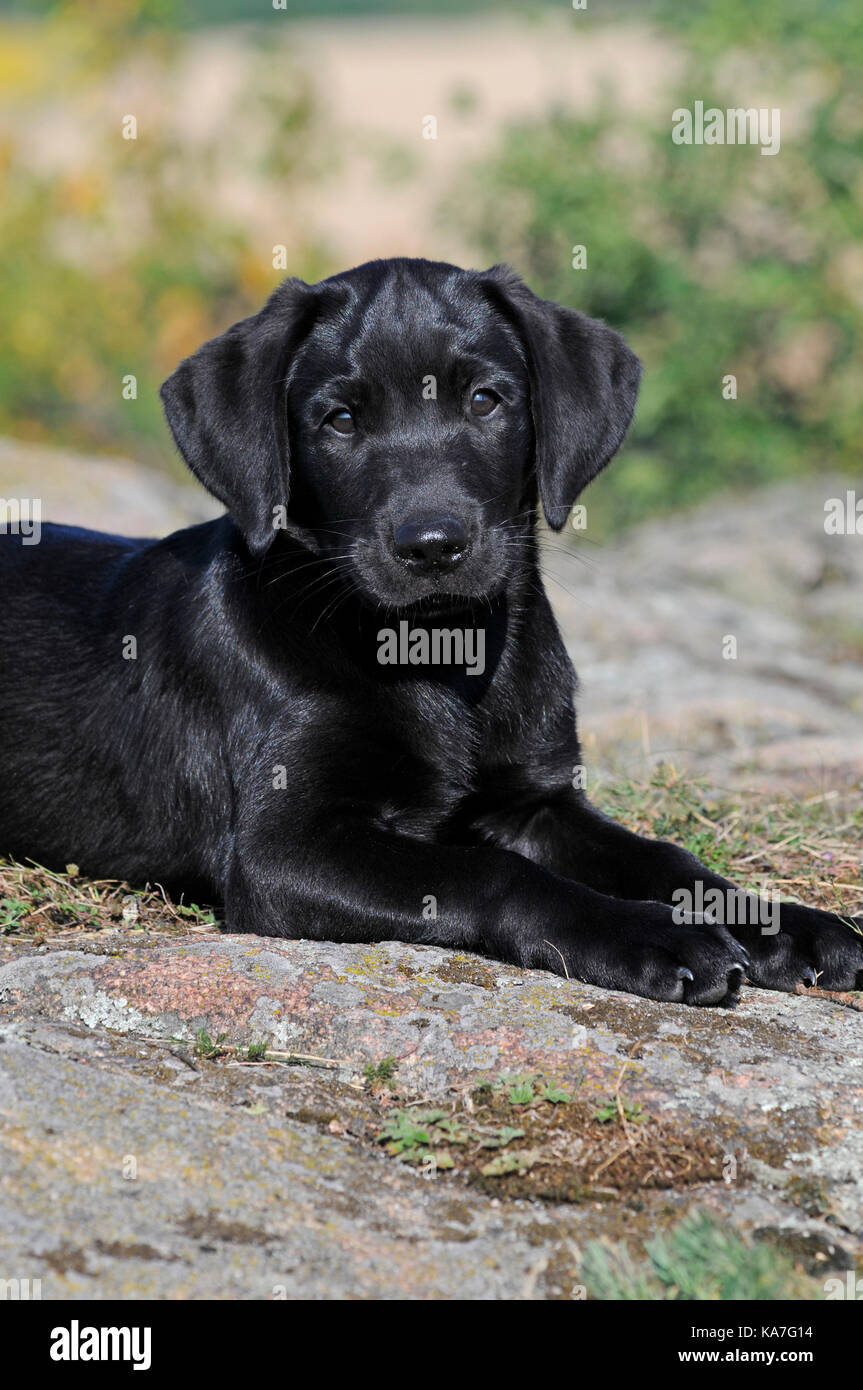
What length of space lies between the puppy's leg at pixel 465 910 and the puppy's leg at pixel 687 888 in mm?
160

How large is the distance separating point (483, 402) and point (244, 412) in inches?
22.7

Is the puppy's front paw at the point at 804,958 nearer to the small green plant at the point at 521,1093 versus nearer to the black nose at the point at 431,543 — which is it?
the small green plant at the point at 521,1093

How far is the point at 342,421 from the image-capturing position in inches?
150

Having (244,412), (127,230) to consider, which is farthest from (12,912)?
(127,230)

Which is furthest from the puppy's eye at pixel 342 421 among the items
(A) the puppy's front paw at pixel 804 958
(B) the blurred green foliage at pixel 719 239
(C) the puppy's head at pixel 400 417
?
(B) the blurred green foliage at pixel 719 239

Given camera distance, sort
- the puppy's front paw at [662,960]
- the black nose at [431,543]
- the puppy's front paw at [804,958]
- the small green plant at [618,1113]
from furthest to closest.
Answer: the black nose at [431,543]
the puppy's front paw at [804,958]
the puppy's front paw at [662,960]
the small green plant at [618,1113]

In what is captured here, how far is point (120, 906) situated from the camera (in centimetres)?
397

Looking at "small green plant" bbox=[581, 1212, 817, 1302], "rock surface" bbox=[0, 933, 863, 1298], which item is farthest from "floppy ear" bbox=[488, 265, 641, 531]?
"small green plant" bbox=[581, 1212, 817, 1302]

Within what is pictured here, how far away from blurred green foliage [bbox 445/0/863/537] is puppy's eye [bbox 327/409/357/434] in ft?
21.8

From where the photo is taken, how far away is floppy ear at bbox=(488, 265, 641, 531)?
3893 mm

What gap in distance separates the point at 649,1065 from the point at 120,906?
5.34ft

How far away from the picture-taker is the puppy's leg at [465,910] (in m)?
3.17

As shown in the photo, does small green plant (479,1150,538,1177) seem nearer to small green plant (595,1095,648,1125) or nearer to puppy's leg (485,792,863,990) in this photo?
small green plant (595,1095,648,1125)

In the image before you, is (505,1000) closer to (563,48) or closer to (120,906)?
(120,906)
